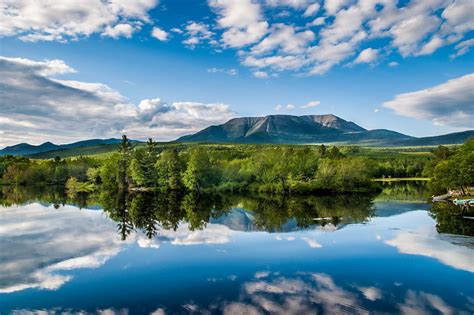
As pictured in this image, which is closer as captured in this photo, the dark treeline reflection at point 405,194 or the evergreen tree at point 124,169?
the dark treeline reflection at point 405,194

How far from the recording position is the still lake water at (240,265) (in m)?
18.5

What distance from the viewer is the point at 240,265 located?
25875mm

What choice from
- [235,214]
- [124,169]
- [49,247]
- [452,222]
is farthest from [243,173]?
[49,247]

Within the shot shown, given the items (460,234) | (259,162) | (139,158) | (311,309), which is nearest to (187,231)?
(311,309)

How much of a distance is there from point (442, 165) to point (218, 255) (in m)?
56.7

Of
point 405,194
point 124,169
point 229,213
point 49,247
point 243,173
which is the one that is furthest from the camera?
point 124,169

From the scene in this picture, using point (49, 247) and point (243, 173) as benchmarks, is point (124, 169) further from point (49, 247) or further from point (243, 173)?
point (49, 247)

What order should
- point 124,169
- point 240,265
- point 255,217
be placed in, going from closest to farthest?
point 240,265 < point 255,217 < point 124,169

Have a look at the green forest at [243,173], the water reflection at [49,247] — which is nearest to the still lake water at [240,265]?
the water reflection at [49,247]

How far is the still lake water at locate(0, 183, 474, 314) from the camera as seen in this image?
18.5 m

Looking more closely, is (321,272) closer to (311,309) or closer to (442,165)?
(311,309)

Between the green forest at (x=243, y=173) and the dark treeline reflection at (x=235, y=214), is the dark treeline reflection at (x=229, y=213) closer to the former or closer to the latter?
the dark treeline reflection at (x=235, y=214)

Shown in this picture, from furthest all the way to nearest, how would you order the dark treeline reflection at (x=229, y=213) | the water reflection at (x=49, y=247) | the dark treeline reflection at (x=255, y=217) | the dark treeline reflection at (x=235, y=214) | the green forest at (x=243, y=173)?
the green forest at (x=243, y=173), the dark treeline reflection at (x=229, y=213), the dark treeline reflection at (x=235, y=214), the dark treeline reflection at (x=255, y=217), the water reflection at (x=49, y=247)

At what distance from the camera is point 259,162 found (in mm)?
96625
